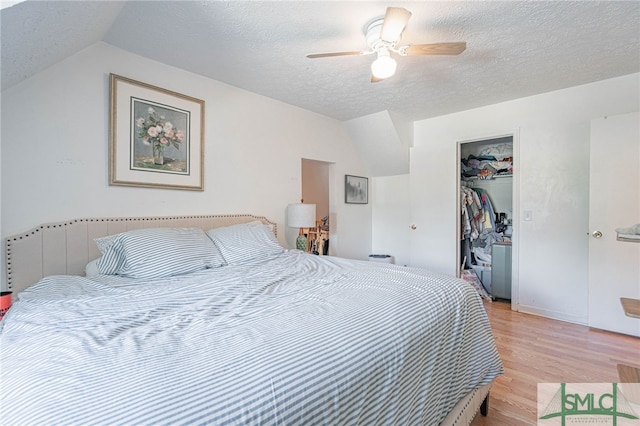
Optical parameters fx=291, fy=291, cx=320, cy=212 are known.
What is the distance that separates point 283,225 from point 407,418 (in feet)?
8.14

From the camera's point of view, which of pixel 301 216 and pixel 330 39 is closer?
pixel 330 39

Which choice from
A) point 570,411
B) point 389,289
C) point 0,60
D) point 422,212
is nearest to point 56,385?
point 389,289

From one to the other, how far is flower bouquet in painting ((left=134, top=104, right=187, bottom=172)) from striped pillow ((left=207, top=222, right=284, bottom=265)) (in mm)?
671

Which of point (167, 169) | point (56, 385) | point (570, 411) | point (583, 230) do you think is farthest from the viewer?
point (583, 230)

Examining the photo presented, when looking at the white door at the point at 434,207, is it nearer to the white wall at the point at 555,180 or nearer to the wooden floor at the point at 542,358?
the white wall at the point at 555,180

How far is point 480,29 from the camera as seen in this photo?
1.93m

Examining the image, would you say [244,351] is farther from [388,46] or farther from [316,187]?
[316,187]

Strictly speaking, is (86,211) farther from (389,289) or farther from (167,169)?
(389,289)

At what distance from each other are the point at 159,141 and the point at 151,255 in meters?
1.04

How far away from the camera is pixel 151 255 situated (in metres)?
1.75

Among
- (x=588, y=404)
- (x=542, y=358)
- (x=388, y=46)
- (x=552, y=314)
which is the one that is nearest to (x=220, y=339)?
(x=388, y=46)

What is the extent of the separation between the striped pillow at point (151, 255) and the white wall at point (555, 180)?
10.6 ft

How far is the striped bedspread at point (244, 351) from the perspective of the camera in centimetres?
60

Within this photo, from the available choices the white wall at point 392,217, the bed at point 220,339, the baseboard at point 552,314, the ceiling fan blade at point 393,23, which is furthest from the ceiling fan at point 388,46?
the baseboard at point 552,314
